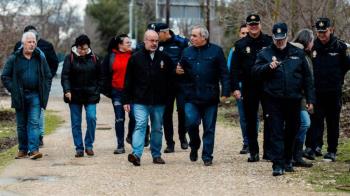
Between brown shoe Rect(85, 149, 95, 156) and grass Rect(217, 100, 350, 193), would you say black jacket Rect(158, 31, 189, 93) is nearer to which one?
brown shoe Rect(85, 149, 95, 156)

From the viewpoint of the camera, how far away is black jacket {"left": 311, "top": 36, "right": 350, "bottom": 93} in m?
11.3

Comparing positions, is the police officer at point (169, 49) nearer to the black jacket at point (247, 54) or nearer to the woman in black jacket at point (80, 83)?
the woman in black jacket at point (80, 83)

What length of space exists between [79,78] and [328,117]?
3.89m

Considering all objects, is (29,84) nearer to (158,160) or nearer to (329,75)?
(158,160)

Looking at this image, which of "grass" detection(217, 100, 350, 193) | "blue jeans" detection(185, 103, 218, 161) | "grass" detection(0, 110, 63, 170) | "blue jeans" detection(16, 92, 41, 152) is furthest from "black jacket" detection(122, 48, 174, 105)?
"grass" detection(217, 100, 350, 193)

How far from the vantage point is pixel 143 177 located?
394 inches

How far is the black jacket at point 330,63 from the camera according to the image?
447 inches

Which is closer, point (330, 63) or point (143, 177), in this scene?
point (143, 177)

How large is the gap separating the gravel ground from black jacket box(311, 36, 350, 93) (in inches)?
58.4

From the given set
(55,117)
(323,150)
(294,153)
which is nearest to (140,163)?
(294,153)

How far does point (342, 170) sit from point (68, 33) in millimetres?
65180

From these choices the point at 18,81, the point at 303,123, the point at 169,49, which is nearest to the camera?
the point at 303,123

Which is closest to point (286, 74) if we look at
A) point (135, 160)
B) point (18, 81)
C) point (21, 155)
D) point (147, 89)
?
point (147, 89)

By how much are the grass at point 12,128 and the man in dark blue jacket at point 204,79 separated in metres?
2.90
